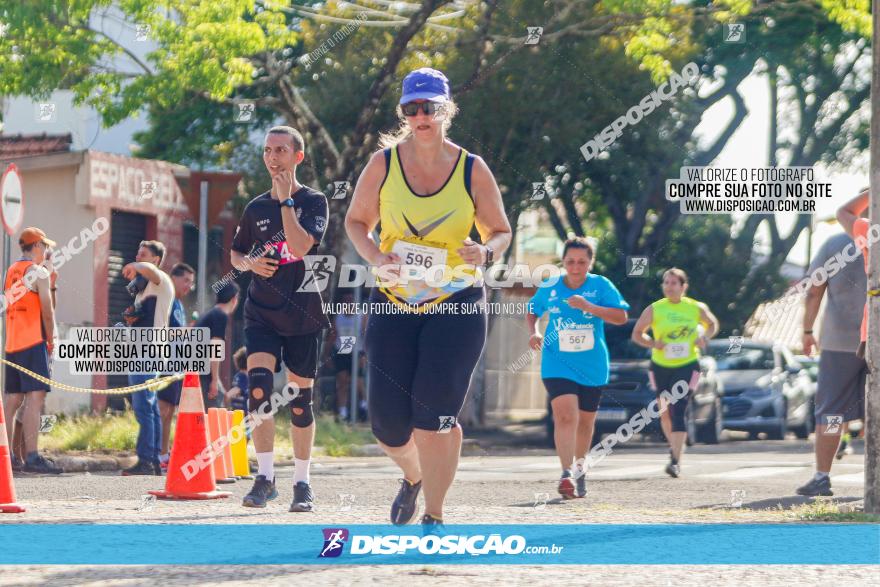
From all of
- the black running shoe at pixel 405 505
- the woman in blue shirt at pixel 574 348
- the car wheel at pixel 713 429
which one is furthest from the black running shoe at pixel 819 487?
the car wheel at pixel 713 429

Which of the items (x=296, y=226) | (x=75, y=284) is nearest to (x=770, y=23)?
(x=75, y=284)

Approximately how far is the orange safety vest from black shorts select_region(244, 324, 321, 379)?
16.6 feet

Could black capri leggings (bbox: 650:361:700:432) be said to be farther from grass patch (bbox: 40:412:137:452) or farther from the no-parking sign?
the no-parking sign

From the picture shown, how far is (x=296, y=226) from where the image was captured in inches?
348

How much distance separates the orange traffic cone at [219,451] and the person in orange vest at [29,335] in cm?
185

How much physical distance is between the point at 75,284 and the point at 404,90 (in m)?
15.6

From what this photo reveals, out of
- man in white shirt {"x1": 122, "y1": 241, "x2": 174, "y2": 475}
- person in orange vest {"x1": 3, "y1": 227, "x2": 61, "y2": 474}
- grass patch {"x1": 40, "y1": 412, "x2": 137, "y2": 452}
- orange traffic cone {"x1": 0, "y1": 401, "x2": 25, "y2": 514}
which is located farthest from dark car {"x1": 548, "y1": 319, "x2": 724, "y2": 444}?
orange traffic cone {"x1": 0, "y1": 401, "x2": 25, "y2": 514}

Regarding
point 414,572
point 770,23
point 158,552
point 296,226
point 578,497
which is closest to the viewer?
point 414,572

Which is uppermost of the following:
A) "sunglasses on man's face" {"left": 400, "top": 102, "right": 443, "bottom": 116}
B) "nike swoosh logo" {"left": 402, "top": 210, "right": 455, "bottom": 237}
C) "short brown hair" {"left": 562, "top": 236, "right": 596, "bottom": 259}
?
"sunglasses on man's face" {"left": 400, "top": 102, "right": 443, "bottom": 116}

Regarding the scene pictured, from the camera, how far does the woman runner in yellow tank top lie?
1438 centimetres

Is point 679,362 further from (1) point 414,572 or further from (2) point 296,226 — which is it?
(1) point 414,572

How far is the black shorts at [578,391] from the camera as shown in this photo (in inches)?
463

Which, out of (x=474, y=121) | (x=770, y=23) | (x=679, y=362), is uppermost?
(x=770, y=23)

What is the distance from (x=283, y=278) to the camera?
9.10 m
